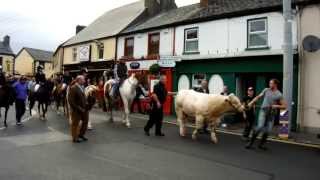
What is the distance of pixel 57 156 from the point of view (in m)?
9.68

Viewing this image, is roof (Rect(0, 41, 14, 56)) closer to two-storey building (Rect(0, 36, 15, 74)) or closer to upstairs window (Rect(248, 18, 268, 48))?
two-storey building (Rect(0, 36, 15, 74))

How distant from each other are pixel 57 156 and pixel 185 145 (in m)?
3.93

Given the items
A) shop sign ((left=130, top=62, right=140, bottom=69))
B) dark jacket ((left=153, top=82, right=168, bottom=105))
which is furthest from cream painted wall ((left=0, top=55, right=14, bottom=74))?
dark jacket ((left=153, top=82, right=168, bottom=105))

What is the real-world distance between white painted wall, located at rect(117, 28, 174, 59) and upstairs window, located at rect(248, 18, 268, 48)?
253 inches

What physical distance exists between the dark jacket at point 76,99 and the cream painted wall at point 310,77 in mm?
10461

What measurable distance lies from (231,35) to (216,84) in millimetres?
2788

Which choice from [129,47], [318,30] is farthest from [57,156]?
[129,47]

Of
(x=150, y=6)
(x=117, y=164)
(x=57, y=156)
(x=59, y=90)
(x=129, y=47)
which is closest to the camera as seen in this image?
(x=117, y=164)

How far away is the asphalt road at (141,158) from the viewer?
818 cm

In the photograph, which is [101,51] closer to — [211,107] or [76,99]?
[211,107]

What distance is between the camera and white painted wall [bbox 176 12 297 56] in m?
19.5

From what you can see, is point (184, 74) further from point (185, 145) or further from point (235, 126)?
point (185, 145)

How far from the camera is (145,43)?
28.3m

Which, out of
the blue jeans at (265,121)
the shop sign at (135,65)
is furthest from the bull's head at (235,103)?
the shop sign at (135,65)
